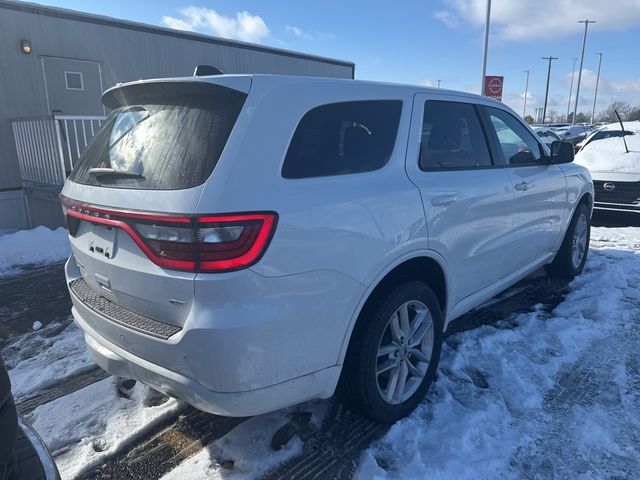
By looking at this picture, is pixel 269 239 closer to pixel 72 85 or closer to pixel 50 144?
pixel 50 144

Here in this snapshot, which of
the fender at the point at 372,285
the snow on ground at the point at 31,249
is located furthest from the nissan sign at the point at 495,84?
the fender at the point at 372,285

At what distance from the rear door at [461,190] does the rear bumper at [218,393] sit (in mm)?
1075

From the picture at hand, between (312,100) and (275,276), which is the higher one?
(312,100)

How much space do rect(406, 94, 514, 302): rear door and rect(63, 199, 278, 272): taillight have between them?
112 cm

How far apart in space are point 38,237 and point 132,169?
535 centimetres

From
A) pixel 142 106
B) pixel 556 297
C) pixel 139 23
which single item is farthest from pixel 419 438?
pixel 139 23

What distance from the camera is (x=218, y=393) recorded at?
1.97 m

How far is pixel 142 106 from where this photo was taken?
239 centimetres

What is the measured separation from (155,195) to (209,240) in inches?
13.3

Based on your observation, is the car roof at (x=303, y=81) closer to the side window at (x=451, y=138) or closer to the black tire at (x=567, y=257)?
the side window at (x=451, y=138)

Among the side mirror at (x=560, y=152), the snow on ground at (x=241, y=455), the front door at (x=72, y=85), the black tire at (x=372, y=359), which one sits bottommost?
the snow on ground at (x=241, y=455)

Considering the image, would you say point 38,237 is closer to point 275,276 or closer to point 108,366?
point 108,366

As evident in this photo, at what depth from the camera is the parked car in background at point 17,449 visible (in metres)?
1.41

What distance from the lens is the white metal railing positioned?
23.8ft
